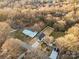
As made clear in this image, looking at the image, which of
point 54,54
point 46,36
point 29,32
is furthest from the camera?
point 29,32

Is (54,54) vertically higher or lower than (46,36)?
lower

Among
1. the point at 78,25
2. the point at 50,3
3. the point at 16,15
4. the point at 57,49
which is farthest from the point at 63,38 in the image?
the point at 50,3

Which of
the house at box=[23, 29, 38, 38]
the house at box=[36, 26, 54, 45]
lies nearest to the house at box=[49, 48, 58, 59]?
the house at box=[36, 26, 54, 45]

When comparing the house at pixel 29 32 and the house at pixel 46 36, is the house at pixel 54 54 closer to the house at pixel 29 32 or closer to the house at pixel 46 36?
the house at pixel 46 36

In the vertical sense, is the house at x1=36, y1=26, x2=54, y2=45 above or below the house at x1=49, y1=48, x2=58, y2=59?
above

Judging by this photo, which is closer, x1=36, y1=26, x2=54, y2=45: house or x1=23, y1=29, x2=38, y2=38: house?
x1=36, y1=26, x2=54, y2=45: house

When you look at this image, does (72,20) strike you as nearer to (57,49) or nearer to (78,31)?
(78,31)

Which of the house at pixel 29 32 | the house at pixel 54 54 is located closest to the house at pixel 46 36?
the house at pixel 29 32

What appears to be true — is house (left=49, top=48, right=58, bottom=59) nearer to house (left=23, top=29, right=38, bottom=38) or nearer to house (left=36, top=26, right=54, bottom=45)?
house (left=36, top=26, right=54, bottom=45)

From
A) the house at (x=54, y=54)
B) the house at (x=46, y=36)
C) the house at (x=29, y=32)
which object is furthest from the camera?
the house at (x=29, y=32)

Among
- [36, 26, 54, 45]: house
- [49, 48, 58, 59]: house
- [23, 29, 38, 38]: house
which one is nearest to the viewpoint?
[49, 48, 58, 59]: house

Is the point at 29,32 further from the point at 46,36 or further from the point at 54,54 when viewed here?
the point at 54,54

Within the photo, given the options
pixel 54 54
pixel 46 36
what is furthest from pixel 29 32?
pixel 54 54
